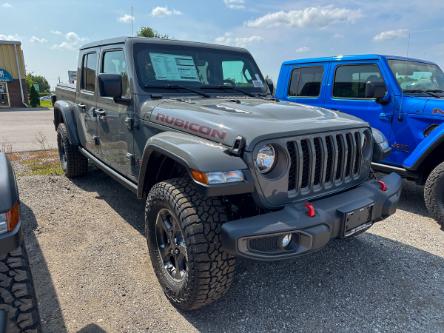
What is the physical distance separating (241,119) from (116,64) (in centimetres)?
188

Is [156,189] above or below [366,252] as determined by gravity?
above

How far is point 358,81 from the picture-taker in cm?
526

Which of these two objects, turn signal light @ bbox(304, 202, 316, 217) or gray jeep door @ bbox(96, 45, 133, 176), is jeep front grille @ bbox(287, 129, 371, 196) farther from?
gray jeep door @ bbox(96, 45, 133, 176)

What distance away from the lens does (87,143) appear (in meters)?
4.76

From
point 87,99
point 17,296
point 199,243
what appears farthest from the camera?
point 87,99

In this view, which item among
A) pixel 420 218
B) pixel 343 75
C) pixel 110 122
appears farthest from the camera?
pixel 343 75

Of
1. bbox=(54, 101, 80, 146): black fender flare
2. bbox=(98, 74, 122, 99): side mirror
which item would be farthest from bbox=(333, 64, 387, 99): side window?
bbox=(54, 101, 80, 146): black fender flare

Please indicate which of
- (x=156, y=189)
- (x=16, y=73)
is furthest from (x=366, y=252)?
(x=16, y=73)

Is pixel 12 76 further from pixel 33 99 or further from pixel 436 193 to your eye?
pixel 436 193

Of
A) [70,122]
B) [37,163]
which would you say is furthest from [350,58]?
[37,163]

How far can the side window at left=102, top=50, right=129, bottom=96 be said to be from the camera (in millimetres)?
3445

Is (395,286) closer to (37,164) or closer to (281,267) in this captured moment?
(281,267)

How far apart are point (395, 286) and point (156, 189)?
2087 mm

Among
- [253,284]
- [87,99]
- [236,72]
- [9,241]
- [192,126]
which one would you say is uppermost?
[236,72]
